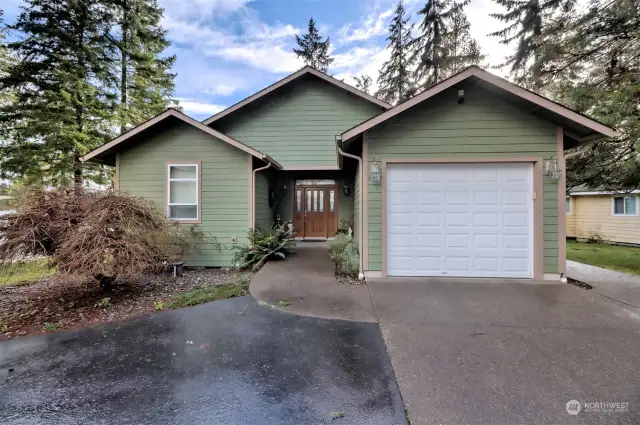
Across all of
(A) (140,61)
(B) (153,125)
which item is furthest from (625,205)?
(A) (140,61)

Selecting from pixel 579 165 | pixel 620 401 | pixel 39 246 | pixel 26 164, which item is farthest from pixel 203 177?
pixel 579 165

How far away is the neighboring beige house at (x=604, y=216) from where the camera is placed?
1434 centimetres

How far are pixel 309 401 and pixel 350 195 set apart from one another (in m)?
9.71

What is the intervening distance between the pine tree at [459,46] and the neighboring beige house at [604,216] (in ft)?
32.0

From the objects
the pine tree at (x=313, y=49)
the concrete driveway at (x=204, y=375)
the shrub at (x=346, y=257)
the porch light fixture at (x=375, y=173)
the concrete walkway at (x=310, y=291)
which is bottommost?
→ the concrete driveway at (x=204, y=375)

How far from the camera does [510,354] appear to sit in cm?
308

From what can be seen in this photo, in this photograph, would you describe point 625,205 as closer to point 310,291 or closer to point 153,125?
point 310,291

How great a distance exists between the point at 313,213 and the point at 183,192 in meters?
5.54

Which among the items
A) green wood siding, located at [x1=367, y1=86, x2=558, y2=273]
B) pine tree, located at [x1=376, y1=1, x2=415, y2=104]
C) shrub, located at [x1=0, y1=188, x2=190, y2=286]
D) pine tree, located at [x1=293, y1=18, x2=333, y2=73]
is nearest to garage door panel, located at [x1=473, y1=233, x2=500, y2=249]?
green wood siding, located at [x1=367, y1=86, x2=558, y2=273]

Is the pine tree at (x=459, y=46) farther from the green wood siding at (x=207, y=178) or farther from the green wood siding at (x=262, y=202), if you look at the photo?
the green wood siding at (x=207, y=178)

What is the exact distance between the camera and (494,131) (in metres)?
6.01

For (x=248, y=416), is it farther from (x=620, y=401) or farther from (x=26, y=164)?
(x=26, y=164)

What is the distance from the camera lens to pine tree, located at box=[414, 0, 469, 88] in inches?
672

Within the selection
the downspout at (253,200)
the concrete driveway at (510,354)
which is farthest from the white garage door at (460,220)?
the downspout at (253,200)
